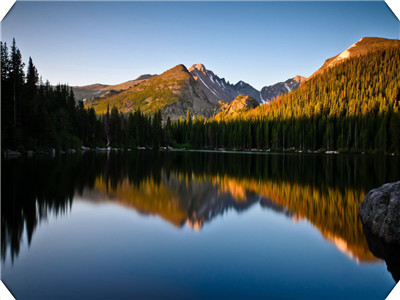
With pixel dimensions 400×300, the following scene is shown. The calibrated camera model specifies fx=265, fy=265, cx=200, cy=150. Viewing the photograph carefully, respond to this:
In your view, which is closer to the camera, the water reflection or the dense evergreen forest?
the water reflection

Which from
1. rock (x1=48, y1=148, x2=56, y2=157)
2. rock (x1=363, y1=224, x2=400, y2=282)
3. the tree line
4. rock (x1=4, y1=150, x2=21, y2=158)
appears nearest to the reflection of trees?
rock (x1=363, y1=224, x2=400, y2=282)

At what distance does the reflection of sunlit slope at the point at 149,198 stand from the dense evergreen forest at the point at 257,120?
2608 cm

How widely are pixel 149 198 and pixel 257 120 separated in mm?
110313

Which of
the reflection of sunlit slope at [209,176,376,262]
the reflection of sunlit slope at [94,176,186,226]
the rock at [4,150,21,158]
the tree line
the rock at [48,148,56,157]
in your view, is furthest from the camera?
the rock at [48,148,56,157]

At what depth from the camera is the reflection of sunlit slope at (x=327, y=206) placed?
753cm

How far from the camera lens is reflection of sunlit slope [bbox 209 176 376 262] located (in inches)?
297

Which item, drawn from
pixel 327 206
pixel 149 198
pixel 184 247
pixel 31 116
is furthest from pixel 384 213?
pixel 31 116

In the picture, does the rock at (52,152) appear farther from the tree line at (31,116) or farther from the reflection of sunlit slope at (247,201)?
the reflection of sunlit slope at (247,201)

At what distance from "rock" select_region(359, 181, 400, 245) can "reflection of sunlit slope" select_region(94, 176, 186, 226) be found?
6.12 m

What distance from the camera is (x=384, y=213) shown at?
310 inches

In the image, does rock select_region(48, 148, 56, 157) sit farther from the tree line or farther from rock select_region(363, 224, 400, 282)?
rock select_region(363, 224, 400, 282)

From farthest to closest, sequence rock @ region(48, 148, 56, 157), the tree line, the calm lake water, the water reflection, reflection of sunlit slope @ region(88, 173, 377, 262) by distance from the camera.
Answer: rock @ region(48, 148, 56, 157) < the tree line < reflection of sunlit slope @ region(88, 173, 377, 262) < the water reflection < the calm lake water

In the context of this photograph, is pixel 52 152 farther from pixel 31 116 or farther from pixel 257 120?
pixel 257 120

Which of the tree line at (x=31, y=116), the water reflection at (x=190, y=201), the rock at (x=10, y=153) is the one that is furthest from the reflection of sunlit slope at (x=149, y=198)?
the tree line at (x=31, y=116)
